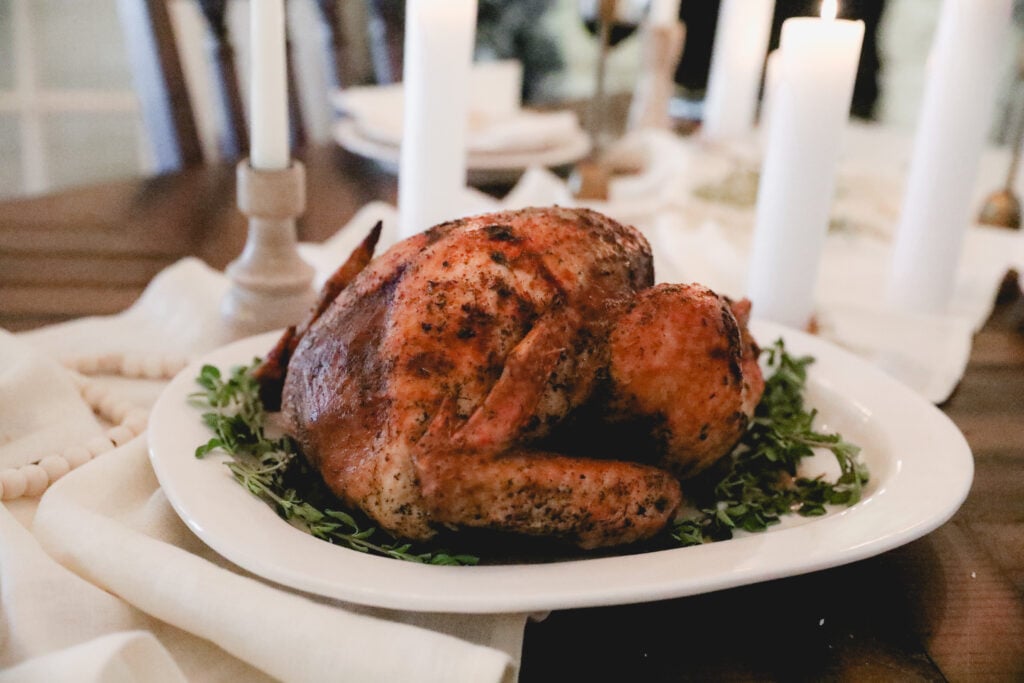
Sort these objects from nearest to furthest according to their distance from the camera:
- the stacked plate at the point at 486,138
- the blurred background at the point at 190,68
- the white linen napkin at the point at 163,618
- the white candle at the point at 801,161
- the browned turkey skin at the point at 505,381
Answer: the white linen napkin at the point at 163,618, the browned turkey skin at the point at 505,381, the white candle at the point at 801,161, the stacked plate at the point at 486,138, the blurred background at the point at 190,68

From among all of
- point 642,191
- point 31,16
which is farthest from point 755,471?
point 31,16

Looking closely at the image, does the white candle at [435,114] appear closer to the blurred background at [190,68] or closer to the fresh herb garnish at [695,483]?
the fresh herb garnish at [695,483]

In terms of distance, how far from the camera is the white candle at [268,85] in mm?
1213

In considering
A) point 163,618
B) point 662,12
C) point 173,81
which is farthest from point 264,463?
point 662,12

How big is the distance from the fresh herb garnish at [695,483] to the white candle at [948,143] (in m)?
0.62

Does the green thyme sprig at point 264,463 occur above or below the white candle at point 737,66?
below

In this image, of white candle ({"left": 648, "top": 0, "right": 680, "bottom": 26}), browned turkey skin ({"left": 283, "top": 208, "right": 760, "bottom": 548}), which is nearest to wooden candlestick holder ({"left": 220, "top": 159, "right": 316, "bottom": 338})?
browned turkey skin ({"left": 283, "top": 208, "right": 760, "bottom": 548})

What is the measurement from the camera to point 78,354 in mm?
1215

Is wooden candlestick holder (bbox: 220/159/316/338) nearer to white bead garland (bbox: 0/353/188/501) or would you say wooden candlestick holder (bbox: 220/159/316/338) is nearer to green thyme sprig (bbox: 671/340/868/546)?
white bead garland (bbox: 0/353/188/501)

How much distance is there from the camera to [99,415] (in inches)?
42.7

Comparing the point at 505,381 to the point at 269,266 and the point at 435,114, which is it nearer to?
the point at 269,266

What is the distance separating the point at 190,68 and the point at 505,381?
389cm

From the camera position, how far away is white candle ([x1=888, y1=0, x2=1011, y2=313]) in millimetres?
1474

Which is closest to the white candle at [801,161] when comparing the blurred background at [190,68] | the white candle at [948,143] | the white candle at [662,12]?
the white candle at [948,143]
